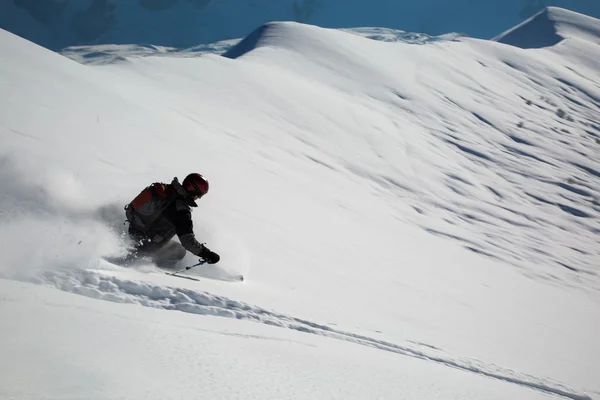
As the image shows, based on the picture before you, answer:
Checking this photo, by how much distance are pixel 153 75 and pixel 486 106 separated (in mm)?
19648

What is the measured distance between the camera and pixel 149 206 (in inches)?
215

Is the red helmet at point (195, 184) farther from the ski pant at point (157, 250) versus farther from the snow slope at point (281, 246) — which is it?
the snow slope at point (281, 246)

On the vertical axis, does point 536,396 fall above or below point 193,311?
below

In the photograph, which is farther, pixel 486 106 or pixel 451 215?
pixel 486 106

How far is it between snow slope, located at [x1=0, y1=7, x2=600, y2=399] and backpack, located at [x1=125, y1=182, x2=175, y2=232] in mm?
369

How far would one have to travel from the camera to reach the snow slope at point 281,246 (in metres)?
3.24

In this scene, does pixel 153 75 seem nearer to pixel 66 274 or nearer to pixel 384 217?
pixel 384 217

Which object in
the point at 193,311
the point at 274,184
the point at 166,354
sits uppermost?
the point at 166,354

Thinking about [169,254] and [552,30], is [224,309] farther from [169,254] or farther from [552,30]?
[552,30]

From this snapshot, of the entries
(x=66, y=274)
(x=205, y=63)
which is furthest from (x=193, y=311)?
(x=205, y=63)

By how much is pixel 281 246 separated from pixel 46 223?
3.34 m

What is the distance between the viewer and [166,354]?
122 inches

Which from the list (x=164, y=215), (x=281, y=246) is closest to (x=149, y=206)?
(x=164, y=215)

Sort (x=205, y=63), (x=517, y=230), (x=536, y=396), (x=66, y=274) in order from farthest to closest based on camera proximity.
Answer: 1. (x=205, y=63)
2. (x=517, y=230)
3. (x=536, y=396)
4. (x=66, y=274)
